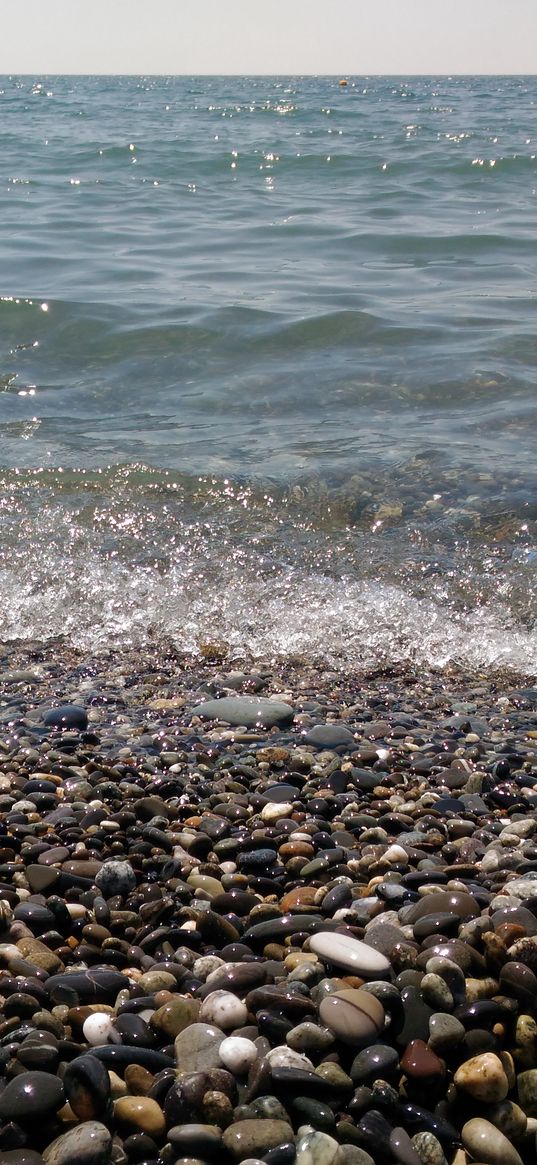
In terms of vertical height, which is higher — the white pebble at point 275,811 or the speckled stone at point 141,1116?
the speckled stone at point 141,1116

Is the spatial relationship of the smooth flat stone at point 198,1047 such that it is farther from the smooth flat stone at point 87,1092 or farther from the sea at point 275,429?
the sea at point 275,429

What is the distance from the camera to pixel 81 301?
10.1 metres

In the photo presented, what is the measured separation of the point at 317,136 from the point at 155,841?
2573 centimetres

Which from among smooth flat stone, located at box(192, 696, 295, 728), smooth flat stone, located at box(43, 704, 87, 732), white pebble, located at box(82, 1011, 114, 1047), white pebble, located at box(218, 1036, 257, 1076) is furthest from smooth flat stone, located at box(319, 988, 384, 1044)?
smooth flat stone, located at box(43, 704, 87, 732)

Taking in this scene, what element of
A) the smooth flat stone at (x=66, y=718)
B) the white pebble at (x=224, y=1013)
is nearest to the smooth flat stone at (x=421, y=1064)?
the white pebble at (x=224, y=1013)

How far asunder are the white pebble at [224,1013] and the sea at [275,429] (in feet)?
8.00

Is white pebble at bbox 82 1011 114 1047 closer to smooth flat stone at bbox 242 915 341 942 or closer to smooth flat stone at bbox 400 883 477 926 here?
smooth flat stone at bbox 242 915 341 942

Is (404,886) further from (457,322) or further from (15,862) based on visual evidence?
(457,322)

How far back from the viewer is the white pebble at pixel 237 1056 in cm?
215

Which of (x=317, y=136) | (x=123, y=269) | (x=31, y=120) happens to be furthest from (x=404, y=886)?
(x=31, y=120)

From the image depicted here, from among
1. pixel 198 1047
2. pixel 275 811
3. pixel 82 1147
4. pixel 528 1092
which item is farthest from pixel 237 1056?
pixel 275 811

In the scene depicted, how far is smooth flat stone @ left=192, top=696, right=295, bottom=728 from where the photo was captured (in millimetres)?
4051

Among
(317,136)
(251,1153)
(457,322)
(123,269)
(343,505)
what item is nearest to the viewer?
(251,1153)

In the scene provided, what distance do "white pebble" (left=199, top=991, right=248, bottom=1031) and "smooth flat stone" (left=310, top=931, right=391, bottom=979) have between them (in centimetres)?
23
